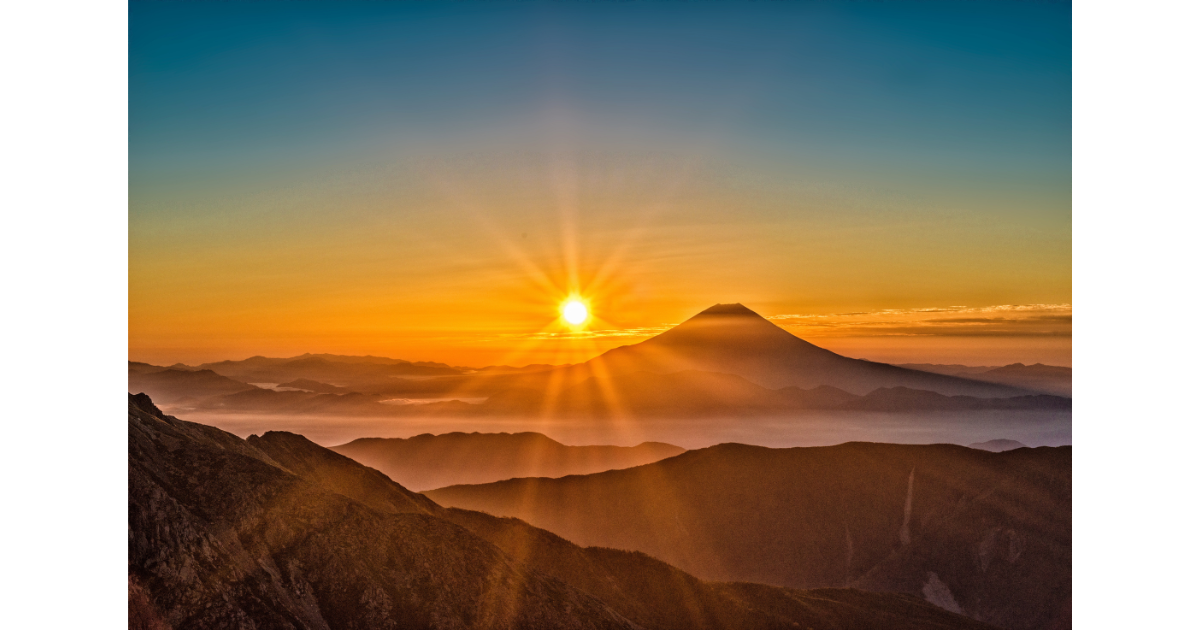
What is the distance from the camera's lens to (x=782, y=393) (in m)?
77.0

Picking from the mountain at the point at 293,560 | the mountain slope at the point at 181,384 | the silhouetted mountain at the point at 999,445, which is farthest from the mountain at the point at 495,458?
the silhouetted mountain at the point at 999,445

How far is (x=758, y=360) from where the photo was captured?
77.9 meters

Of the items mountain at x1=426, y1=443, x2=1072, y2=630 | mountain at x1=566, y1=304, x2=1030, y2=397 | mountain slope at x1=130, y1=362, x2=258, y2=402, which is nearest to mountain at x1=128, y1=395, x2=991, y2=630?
mountain slope at x1=130, y1=362, x2=258, y2=402

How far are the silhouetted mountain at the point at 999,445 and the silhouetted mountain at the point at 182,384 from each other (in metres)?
55.8

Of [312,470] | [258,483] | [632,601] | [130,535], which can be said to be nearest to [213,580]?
[130,535]

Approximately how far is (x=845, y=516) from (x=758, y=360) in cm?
1521

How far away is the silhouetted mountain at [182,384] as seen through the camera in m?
32.4

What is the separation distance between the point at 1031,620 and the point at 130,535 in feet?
195

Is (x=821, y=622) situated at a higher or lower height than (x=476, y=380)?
lower

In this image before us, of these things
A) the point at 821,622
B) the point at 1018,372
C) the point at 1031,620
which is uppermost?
the point at 1018,372

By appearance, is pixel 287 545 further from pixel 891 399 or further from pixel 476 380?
pixel 891 399

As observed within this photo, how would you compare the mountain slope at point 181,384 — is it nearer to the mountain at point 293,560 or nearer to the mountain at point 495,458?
Answer: the mountain at point 293,560

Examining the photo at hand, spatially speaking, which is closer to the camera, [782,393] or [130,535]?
[130,535]

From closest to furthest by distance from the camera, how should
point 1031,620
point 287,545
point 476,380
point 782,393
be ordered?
1. point 287,545
2. point 476,380
3. point 1031,620
4. point 782,393
